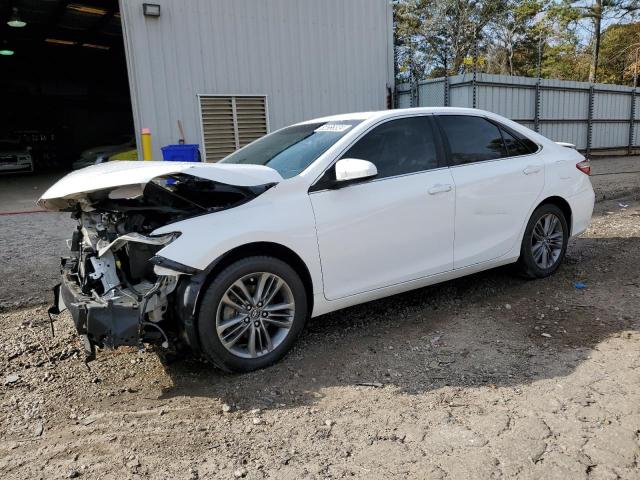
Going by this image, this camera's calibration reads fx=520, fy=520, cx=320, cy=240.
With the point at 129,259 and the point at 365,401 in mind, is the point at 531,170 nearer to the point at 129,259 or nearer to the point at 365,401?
the point at 365,401

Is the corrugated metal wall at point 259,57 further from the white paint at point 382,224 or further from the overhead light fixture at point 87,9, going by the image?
the white paint at point 382,224

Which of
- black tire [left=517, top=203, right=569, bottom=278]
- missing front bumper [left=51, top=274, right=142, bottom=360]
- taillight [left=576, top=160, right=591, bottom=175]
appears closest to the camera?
missing front bumper [left=51, top=274, right=142, bottom=360]

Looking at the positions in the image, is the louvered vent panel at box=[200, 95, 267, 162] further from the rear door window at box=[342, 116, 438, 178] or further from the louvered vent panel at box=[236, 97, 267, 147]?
the rear door window at box=[342, 116, 438, 178]

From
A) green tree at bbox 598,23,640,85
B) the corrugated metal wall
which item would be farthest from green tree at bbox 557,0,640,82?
the corrugated metal wall

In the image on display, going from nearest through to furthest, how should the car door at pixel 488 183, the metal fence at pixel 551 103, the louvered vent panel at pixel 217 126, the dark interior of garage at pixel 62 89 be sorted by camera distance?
the car door at pixel 488 183, the louvered vent panel at pixel 217 126, the metal fence at pixel 551 103, the dark interior of garage at pixel 62 89

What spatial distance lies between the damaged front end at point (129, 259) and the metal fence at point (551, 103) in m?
10.9

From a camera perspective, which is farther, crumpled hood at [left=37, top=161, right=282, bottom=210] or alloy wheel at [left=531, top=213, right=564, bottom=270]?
alloy wheel at [left=531, top=213, right=564, bottom=270]

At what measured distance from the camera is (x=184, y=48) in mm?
9781

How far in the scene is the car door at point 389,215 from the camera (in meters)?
3.56

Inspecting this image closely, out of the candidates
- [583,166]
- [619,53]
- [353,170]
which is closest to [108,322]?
[353,170]

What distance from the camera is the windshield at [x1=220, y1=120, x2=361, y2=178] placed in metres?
3.77

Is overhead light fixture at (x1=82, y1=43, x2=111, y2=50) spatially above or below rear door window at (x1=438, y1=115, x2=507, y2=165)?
above

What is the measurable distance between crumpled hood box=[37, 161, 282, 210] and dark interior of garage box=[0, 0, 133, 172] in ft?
48.2

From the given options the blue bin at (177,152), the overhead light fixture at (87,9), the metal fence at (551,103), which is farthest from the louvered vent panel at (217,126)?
the overhead light fixture at (87,9)
